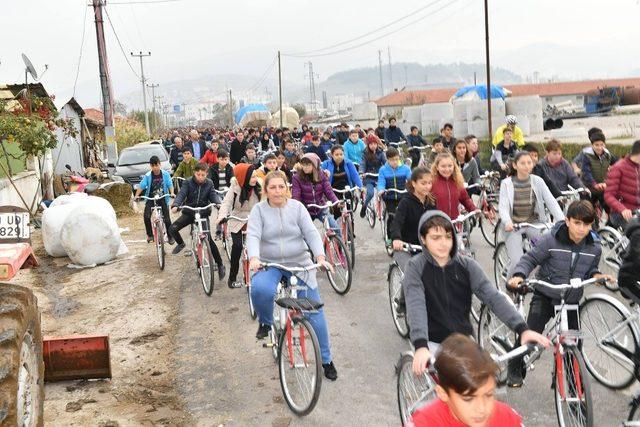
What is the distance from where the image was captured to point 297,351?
5.81 meters

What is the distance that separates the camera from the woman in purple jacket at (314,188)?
9.85 meters

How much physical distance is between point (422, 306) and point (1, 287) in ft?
10.4

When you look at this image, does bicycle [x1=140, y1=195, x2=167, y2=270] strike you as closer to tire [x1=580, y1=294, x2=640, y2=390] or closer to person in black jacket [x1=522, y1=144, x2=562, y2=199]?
person in black jacket [x1=522, y1=144, x2=562, y2=199]

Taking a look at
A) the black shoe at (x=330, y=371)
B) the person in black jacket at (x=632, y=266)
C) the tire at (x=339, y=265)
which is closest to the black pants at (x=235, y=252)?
the tire at (x=339, y=265)

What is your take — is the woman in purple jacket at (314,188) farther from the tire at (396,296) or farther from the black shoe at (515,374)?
the black shoe at (515,374)

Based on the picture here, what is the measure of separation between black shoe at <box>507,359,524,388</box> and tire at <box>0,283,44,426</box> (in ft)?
11.2

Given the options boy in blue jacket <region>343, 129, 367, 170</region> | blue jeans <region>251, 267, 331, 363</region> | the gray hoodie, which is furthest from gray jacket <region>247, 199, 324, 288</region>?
boy in blue jacket <region>343, 129, 367, 170</region>

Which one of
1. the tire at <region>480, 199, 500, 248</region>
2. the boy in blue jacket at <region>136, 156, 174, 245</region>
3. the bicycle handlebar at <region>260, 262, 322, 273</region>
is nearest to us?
the bicycle handlebar at <region>260, 262, 322, 273</region>

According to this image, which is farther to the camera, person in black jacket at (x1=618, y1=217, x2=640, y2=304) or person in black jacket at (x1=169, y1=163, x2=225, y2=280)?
person in black jacket at (x1=169, y1=163, x2=225, y2=280)

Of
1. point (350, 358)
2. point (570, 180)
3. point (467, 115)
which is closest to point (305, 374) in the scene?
point (350, 358)

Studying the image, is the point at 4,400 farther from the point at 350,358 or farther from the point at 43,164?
the point at 43,164

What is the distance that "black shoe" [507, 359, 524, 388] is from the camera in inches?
207

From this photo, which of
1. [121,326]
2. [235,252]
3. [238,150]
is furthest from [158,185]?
[238,150]

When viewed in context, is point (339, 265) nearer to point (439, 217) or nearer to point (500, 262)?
point (500, 262)
